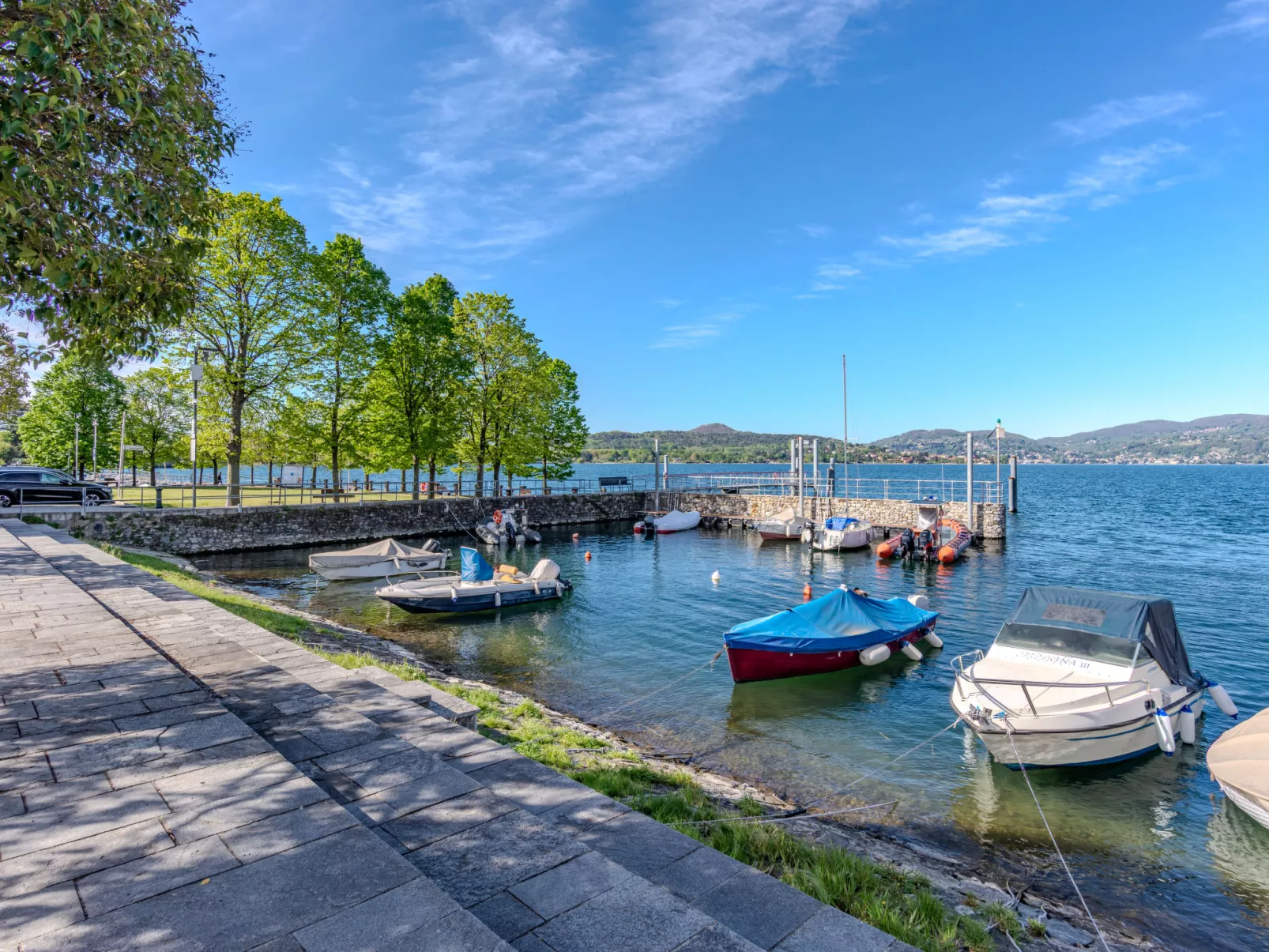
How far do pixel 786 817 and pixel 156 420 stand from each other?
63069mm

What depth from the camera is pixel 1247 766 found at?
331 inches

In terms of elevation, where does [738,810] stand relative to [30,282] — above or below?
below

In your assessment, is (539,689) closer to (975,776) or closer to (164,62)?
(975,776)

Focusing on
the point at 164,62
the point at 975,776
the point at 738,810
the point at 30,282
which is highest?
the point at 164,62

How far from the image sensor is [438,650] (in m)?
16.9

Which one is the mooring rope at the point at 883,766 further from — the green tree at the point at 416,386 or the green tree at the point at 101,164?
the green tree at the point at 416,386

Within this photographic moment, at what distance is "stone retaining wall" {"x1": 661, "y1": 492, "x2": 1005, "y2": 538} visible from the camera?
129ft

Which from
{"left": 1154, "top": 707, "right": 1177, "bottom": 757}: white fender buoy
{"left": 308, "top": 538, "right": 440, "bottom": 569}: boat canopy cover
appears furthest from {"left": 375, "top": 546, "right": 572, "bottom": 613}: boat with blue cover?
{"left": 1154, "top": 707, "right": 1177, "bottom": 757}: white fender buoy

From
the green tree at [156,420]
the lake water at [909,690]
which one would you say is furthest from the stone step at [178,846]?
the green tree at [156,420]

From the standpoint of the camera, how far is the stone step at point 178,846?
8.96 feet

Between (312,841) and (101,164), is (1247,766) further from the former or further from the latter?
(101,164)

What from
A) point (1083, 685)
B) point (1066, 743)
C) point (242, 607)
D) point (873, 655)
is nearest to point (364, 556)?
point (242, 607)

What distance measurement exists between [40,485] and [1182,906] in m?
38.2

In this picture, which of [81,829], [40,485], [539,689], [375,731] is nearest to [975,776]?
[539,689]
